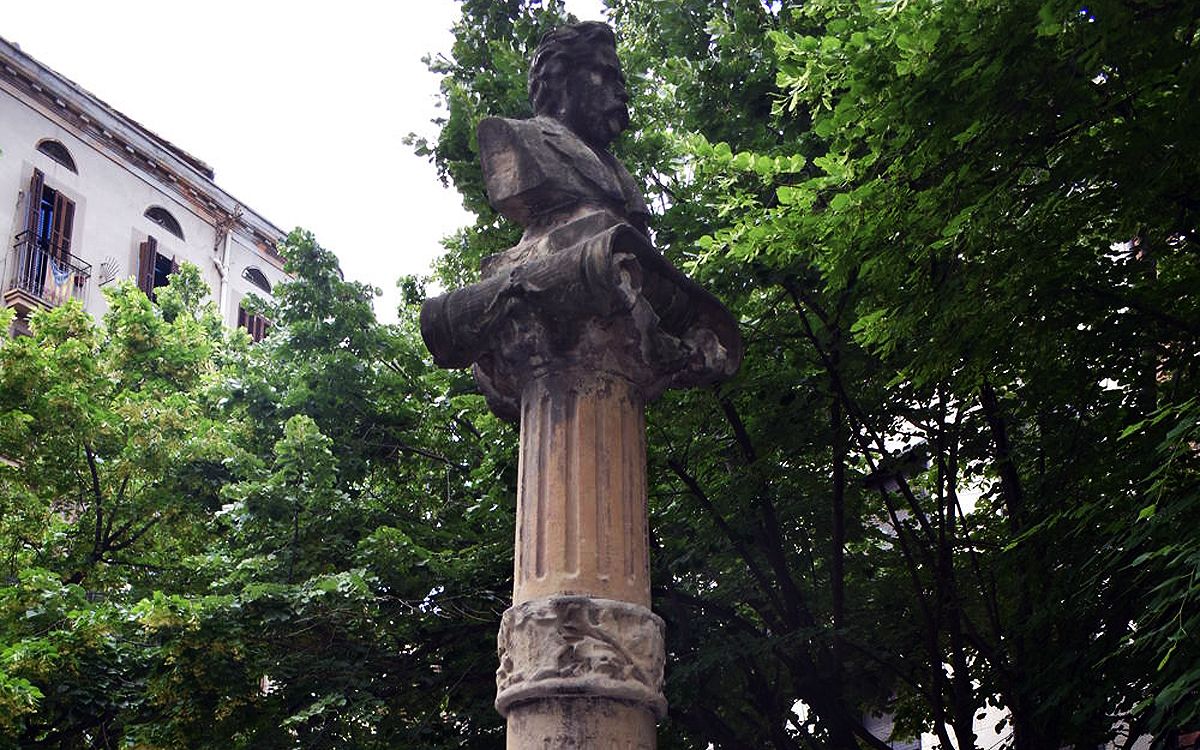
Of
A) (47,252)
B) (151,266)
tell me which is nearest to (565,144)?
(47,252)

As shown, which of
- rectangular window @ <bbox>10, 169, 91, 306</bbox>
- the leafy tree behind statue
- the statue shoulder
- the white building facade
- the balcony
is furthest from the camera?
the white building facade

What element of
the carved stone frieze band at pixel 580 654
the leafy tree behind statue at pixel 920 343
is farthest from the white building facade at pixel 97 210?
the carved stone frieze band at pixel 580 654

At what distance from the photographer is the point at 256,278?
3850cm

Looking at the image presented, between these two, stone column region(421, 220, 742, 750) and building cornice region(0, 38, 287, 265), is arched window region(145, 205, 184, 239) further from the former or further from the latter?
stone column region(421, 220, 742, 750)

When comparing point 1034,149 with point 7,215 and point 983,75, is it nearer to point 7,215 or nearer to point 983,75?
point 983,75

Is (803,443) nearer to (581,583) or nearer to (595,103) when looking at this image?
(595,103)

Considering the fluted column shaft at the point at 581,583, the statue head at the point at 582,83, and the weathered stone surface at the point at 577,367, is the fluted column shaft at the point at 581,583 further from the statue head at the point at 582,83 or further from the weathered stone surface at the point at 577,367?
the statue head at the point at 582,83

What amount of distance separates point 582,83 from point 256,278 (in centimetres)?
3241

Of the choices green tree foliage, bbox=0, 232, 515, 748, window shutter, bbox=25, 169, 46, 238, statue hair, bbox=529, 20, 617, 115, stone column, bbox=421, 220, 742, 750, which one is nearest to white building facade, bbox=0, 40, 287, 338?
window shutter, bbox=25, 169, 46, 238

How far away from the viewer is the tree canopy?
7.70m

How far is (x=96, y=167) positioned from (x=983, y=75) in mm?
30321

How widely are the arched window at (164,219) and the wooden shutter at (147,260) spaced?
36.1 inches

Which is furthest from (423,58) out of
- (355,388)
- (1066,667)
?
(1066,667)

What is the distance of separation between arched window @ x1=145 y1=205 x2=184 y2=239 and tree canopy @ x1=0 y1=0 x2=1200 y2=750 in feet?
64.7
